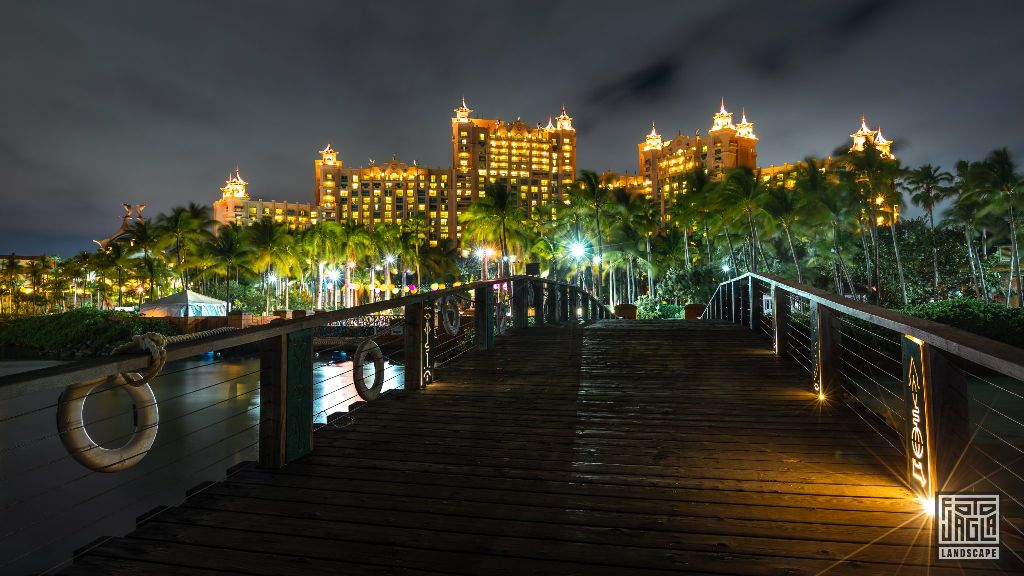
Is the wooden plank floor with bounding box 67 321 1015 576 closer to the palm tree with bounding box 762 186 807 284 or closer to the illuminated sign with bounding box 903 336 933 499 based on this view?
the illuminated sign with bounding box 903 336 933 499

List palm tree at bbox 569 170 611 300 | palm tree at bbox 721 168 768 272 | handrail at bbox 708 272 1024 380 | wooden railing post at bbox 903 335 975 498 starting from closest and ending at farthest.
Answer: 1. handrail at bbox 708 272 1024 380
2. wooden railing post at bbox 903 335 975 498
3. palm tree at bbox 721 168 768 272
4. palm tree at bbox 569 170 611 300

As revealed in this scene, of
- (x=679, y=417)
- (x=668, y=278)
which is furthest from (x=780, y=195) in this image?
(x=679, y=417)

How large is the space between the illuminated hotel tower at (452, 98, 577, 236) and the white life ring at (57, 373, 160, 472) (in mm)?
135306

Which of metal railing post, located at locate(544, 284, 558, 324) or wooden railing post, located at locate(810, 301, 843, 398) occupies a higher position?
metal railing post, located at locate(544, 284, 558, 324)

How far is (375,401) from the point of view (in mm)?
5734

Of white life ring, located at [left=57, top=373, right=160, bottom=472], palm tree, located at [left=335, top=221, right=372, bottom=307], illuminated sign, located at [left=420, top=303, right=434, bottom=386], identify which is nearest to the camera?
white life ring, located at [left=57, top=373, right=160, bottom=472]

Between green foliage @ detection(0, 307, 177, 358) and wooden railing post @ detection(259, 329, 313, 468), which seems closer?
wooden railing post @ detection(259, 329, 313, 468)

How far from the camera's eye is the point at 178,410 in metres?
23.2

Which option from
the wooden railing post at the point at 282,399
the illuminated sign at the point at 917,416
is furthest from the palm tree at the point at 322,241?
the illuminated sign at the point at 917,416

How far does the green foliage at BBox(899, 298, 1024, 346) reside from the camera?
18.3m

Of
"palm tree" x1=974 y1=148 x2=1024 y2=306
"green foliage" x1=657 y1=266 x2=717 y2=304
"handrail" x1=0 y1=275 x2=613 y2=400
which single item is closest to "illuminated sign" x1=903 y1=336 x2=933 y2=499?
"handrail" x1=0 y1=275 x2=613 y2=400

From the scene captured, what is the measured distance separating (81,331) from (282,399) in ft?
156

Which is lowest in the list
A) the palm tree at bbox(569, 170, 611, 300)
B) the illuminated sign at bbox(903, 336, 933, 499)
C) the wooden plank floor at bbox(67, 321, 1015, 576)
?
the wooden plank floor at bbox(67, 321, 1015, 576)

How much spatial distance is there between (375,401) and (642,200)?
143ft
